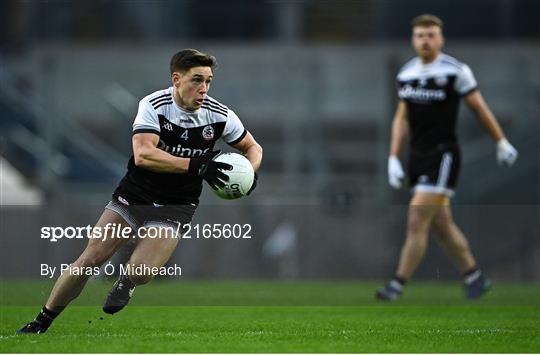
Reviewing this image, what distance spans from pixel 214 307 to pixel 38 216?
16.6 feet

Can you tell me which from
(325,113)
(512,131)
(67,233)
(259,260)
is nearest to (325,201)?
(259,260)

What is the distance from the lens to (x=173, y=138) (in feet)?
23.9

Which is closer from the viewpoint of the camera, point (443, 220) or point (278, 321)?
point (278, 321)

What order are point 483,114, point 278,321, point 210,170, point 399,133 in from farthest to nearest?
1. point 399,133
2. point 483,114
3. point 278,321
4. point 210,170

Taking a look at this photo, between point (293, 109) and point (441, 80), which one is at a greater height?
point (441, 80)

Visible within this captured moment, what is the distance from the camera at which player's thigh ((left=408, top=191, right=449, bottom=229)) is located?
10008 mm

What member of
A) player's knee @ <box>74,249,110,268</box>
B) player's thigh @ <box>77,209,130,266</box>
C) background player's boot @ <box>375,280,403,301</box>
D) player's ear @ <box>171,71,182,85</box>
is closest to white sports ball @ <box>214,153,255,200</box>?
player's ear @ <box>171,71,182,85</box>

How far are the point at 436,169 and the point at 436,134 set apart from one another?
1.01 feet

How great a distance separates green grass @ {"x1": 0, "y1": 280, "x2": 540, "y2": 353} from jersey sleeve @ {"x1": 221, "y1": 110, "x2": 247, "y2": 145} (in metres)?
1.09

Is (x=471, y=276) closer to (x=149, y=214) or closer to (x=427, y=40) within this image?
(x=427, y=40)

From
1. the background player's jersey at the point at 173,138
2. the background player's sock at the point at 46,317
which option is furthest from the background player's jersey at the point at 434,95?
the background player's sock at the point at 46,317

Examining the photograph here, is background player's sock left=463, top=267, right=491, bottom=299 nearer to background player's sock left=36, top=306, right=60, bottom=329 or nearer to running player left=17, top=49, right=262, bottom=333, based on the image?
running player left=17, top=49, right=262, bottom=333

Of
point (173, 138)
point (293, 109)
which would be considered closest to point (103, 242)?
point (173, 138)

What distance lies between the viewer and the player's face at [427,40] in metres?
10.3
